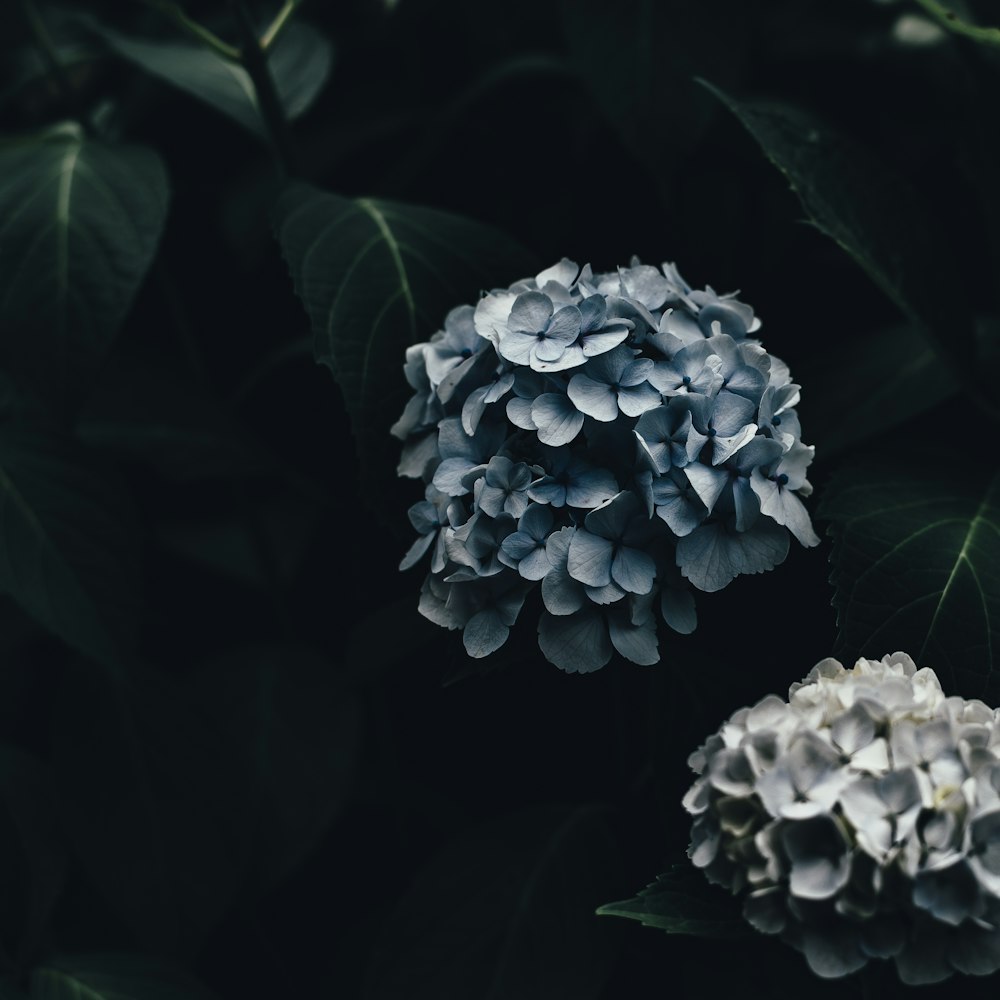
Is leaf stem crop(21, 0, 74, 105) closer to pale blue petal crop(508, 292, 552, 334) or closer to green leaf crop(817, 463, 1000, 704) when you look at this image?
pale blue petal crop(508, 292, 552, 334)

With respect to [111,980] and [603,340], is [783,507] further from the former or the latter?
[111,980]

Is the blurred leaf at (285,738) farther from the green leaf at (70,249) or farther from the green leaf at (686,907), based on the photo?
the green leaf at (686,907)

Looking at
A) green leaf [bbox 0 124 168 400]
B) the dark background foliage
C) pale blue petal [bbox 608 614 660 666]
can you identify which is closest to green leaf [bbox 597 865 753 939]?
the dark background foliage

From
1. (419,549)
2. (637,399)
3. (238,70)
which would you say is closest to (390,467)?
(419,549)

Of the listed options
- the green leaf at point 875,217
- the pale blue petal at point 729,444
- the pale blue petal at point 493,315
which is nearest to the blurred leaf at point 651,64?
the green leaf at point 875,217

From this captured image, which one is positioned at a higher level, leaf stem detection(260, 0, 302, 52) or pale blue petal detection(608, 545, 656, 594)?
leaf stem detection(260, 0, 302, 52)

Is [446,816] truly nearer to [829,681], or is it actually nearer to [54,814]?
[54,814]

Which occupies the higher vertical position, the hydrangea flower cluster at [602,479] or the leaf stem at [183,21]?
the leaf stem at [183,21]
